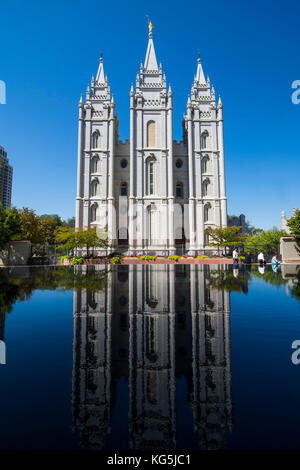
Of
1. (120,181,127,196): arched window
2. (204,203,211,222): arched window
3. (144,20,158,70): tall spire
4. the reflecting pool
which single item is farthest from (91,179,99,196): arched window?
the reflecting pool

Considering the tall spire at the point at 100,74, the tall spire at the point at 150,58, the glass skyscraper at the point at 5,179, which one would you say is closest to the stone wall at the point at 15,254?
the tall spire at the point at 100,74

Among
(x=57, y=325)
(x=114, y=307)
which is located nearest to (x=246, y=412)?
(x=57, y=325)

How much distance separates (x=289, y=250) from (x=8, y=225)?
24.3 meters

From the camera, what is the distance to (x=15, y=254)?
21.9 metres

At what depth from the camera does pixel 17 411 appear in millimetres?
2070

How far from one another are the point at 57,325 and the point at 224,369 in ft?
9.76

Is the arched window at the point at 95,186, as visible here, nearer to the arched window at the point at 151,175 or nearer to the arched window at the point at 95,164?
the arched window at the point at 95,164

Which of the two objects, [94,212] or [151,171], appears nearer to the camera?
[94,212]

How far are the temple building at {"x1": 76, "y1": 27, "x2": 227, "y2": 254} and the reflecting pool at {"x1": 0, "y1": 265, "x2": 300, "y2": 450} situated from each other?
97.6 ft

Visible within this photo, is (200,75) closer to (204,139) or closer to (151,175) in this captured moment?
(204,139)

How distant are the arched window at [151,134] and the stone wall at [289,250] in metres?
23.3

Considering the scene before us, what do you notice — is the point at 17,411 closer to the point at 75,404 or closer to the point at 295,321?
the point at 75,404

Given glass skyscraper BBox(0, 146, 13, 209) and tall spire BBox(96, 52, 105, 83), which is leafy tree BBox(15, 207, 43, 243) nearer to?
tall spire BBox(96, 52, 105, 83)

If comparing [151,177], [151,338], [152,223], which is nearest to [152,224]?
[152,223]
